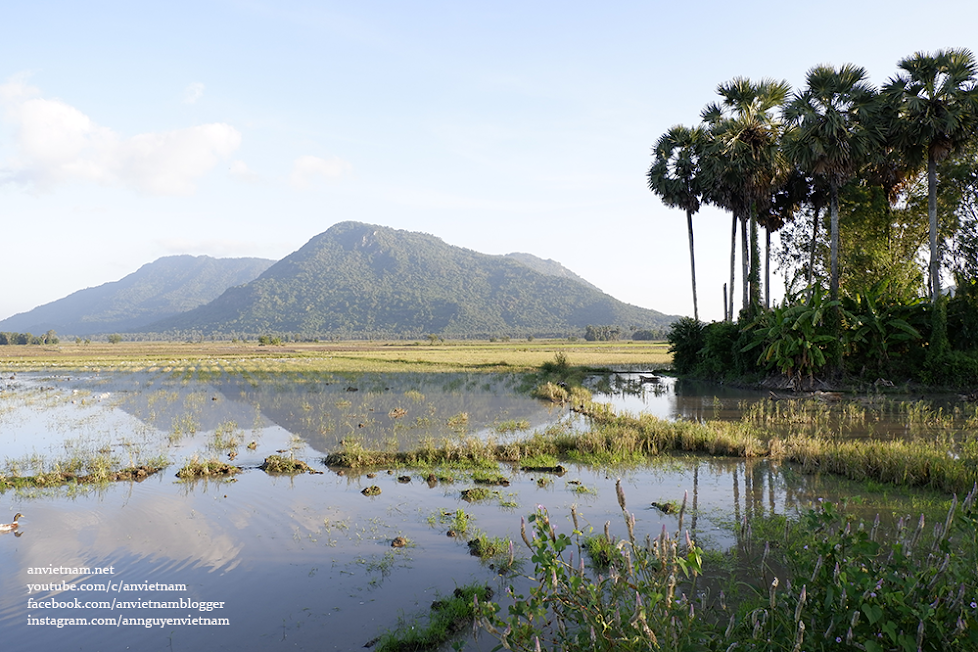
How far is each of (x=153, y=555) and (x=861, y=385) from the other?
2793 cm

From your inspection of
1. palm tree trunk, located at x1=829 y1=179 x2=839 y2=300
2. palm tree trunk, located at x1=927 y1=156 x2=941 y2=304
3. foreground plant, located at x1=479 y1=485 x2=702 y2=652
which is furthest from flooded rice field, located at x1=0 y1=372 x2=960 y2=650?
palm tree trunk, located at x1=829 y1=179 x2=839 y2=300

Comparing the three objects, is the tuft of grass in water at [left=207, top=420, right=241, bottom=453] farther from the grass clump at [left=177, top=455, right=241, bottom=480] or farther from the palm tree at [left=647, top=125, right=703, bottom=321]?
the palm tree at [left=647, top=125, right=703, bottom=321]

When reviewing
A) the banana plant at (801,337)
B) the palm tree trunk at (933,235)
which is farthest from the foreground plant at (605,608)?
the palm tree trunk at (933,235)

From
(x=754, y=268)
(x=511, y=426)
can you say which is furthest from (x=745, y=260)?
(x=511, y=426)

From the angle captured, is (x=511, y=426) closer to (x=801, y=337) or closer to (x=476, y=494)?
(x=476, y=494)

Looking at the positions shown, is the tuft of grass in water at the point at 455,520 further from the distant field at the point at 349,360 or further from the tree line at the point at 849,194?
the distant field at the point at 349,360

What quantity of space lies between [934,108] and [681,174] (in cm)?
1603

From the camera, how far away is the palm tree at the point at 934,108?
24.4 meters

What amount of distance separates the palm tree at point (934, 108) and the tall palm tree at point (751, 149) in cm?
548

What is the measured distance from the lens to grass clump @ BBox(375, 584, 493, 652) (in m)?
5.40

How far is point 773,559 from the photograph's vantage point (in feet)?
22.7

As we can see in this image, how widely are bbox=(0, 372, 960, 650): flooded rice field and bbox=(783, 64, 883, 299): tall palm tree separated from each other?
484 inches

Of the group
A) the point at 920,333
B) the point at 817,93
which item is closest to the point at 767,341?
the point at 920,333

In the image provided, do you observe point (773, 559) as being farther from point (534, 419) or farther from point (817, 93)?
point (817, 93)
